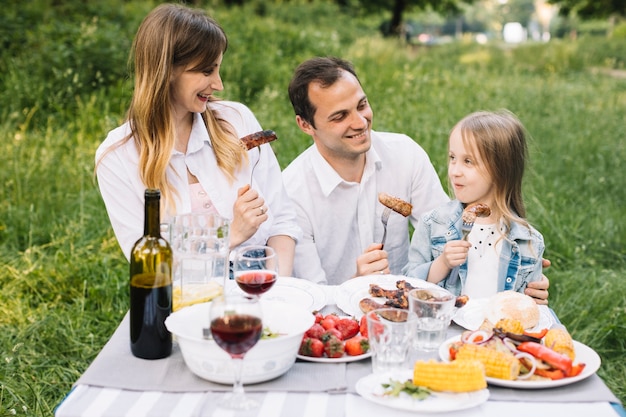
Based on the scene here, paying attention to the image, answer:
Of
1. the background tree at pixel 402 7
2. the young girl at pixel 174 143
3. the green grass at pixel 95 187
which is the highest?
the background tree at pixel 402 7

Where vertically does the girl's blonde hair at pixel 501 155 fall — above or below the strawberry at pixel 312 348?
above

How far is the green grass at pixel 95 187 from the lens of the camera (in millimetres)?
4418

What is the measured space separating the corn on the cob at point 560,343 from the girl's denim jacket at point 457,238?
889 mm

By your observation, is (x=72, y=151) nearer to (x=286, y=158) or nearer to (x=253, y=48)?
(x=286, y=158)

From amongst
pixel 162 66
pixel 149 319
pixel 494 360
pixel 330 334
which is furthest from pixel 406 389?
pixel 162 66

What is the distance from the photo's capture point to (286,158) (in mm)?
6203

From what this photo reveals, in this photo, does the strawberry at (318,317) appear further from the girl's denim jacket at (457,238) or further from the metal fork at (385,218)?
the metal fork at (385,218)

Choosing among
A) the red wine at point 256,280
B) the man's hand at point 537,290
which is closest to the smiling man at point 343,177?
the man's hand at point 537,290

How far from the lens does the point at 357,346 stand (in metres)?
2.14

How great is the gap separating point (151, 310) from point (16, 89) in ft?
21.8

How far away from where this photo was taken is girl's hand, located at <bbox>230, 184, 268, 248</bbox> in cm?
296

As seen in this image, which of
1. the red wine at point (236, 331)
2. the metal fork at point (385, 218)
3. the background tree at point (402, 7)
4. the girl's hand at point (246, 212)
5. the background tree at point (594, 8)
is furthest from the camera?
the background tree at point (402, 7)

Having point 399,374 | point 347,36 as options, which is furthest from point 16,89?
point 347,36

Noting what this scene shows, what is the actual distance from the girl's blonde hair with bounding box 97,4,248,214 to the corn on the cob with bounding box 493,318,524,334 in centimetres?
154
